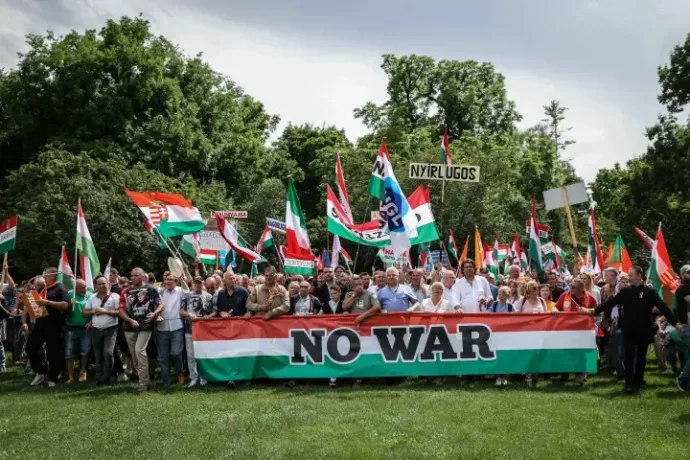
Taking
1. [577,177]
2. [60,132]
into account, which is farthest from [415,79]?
[60,132]

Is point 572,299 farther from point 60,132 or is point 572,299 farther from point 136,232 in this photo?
point 60,132

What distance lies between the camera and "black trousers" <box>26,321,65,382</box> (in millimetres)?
13734

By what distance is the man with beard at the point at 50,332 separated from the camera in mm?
13711

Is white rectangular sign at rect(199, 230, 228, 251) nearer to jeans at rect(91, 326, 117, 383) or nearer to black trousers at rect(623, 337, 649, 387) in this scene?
jeans at rect(91, 326, 117, 383)

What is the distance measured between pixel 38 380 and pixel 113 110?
3132cm

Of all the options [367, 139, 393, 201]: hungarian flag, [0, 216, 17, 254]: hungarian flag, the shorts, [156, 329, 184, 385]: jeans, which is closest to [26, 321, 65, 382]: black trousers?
the shorts

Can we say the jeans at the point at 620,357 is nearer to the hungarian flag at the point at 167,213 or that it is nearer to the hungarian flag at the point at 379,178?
the hungarian flag at the point at 379,178

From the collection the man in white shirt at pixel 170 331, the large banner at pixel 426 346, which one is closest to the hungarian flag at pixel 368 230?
the large banner at pixel 426 346

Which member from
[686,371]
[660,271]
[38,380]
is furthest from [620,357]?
[38,380]

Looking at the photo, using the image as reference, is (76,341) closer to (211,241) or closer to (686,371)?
(211,241)

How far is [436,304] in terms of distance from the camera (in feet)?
40.9

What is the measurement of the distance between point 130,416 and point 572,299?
7.42 m

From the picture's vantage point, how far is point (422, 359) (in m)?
12.0

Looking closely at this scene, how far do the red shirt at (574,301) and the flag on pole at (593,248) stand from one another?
8029 millimetres
